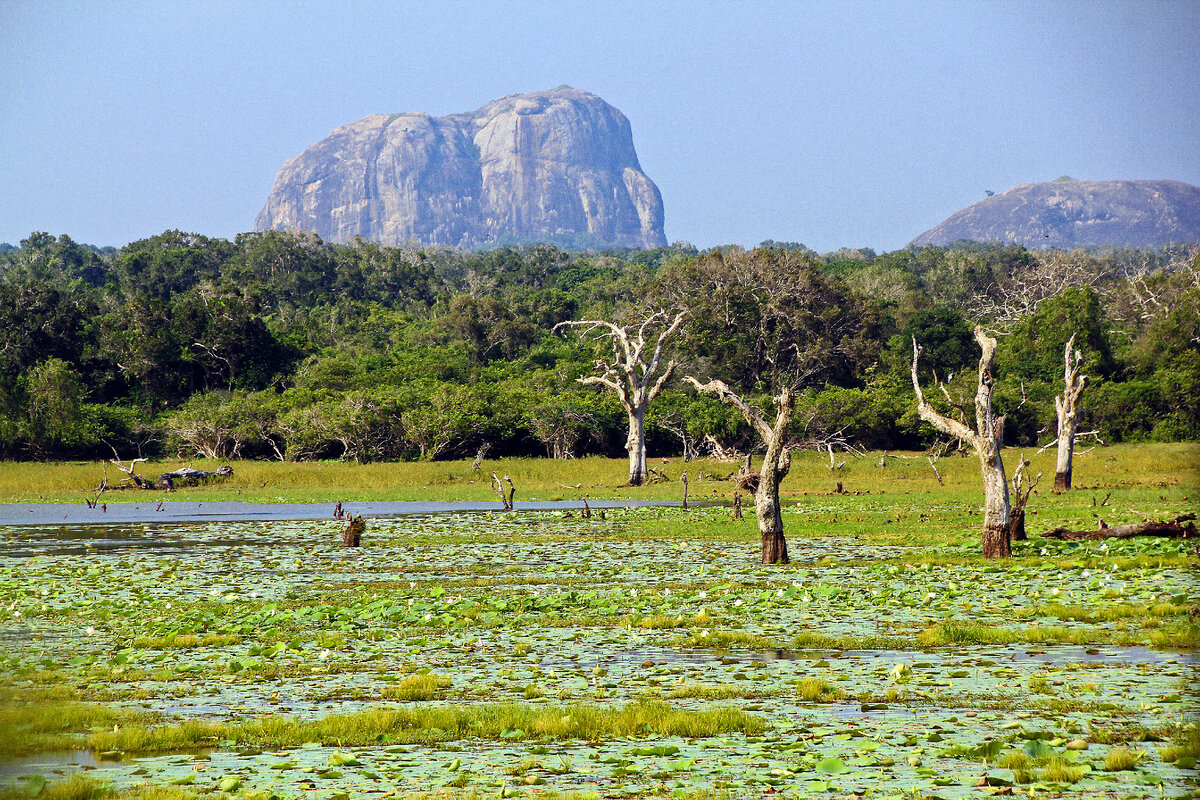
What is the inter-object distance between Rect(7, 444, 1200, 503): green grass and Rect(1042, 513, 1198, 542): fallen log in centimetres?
1522

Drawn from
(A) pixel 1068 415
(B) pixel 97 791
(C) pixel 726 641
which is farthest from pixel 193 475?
(B) pixel 97 791

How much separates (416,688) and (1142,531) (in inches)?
732

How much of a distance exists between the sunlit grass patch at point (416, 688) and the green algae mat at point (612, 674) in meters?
0.04

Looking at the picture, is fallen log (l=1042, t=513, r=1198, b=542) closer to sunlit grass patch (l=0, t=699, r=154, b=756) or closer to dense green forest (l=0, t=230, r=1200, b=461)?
sunlit grass patch (l=0, t=699, r=154, b=756)

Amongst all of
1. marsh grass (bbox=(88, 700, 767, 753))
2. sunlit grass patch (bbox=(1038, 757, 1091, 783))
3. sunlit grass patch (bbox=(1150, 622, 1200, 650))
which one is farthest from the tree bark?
sunlit grass patch (bbox=(1038, 757, 1091, 783))

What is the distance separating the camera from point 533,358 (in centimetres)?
8312

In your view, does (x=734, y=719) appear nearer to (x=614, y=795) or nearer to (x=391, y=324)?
(x=614, y=795)

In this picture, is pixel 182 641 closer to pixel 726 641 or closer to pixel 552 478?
pixel 726 641

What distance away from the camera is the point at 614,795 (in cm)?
827

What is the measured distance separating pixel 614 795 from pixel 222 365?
75049 millimetres

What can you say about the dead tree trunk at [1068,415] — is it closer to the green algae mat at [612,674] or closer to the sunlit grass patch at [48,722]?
the green algae mat at [612,674]

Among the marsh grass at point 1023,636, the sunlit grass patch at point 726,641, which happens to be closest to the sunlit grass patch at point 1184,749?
the marsh grass at point 1023,636

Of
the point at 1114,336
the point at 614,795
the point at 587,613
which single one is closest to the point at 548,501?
the point at 587,613

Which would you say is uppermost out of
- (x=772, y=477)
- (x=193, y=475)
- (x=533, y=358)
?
(x=533, y=358)
